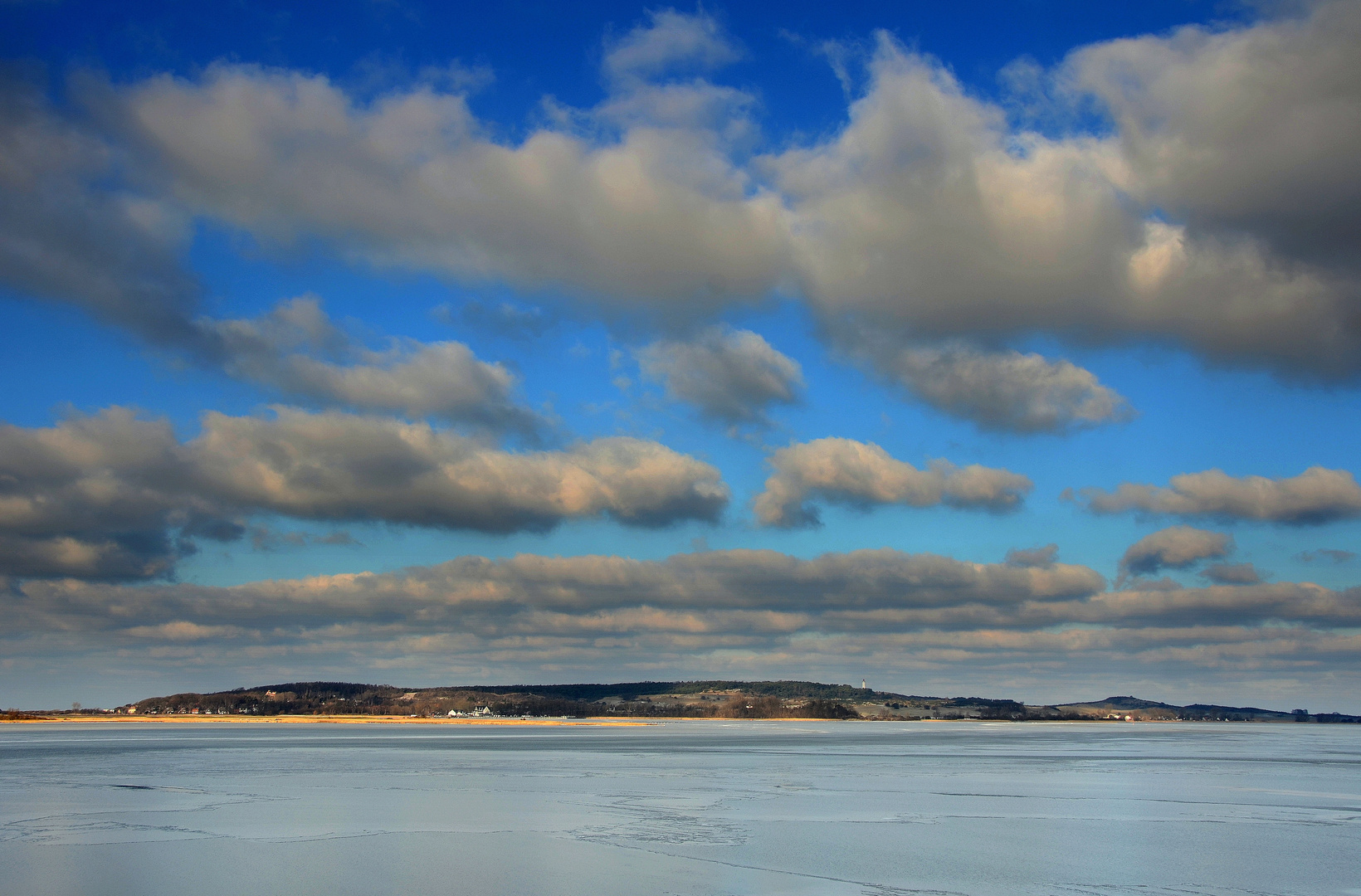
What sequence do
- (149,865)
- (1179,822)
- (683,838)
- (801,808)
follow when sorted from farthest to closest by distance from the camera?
(801,808), (1179,822), (683,838), (149,865)

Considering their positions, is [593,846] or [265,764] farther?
[265,764]

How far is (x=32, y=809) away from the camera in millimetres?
27125

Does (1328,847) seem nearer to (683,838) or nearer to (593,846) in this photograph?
(683,838)

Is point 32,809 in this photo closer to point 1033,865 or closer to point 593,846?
point 593,846

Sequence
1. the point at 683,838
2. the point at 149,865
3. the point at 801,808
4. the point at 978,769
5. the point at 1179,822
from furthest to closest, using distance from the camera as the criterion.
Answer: the point at 978,769 < the point at 801,808 < the point at 1179,822 < the point at 683,838 < the point at 149,865

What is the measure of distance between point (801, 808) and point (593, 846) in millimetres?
9763

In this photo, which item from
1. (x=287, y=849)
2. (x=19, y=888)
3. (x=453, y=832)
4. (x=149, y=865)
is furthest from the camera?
(x=453, y=832)

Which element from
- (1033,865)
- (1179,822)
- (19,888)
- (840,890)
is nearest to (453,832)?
(19,888)

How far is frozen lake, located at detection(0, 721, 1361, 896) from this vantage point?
17141 mm

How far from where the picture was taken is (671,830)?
75.5 feet

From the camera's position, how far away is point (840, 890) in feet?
53.7

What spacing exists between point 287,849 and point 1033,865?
49.2 feet

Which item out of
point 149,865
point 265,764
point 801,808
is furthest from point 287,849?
point 265,764

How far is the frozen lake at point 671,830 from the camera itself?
17141 millimetres
